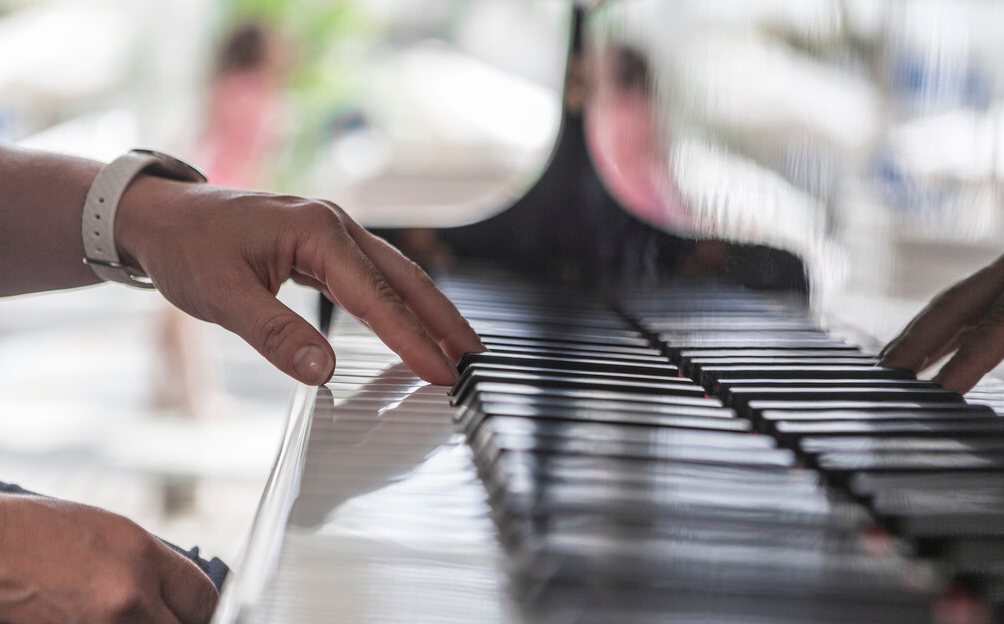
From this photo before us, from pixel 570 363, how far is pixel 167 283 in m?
0.41

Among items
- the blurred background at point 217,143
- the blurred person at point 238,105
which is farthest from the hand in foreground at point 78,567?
the blurred person at point 238,105

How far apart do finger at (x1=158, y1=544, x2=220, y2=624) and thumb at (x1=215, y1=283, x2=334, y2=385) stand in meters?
0.18

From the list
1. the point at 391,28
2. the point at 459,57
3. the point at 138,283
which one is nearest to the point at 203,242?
the point at 138,283

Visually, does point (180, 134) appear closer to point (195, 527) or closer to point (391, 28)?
point (195, 527)

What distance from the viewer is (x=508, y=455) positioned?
21.8 inches

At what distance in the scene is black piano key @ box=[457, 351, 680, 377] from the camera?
2.69 ft

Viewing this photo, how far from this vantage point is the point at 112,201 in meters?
1.03

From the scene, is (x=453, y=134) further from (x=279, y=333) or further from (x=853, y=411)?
(x=853, y=411)

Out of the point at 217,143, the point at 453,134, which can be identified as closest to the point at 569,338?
the point at 217,143

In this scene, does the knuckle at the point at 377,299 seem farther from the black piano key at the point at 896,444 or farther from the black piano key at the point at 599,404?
the black piano key at the point at 896,444

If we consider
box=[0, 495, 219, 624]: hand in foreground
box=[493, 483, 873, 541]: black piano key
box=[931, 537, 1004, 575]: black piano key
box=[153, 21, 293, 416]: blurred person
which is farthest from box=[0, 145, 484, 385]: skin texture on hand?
box=[153, 21, 293, 416]: blurred person

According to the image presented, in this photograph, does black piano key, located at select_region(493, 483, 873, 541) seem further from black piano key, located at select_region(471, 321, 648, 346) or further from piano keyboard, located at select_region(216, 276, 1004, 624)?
black piano key, located at select_region(471, 321, 648, 346)

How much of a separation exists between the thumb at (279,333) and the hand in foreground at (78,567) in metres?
0.19

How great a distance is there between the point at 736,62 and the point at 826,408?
365mm
